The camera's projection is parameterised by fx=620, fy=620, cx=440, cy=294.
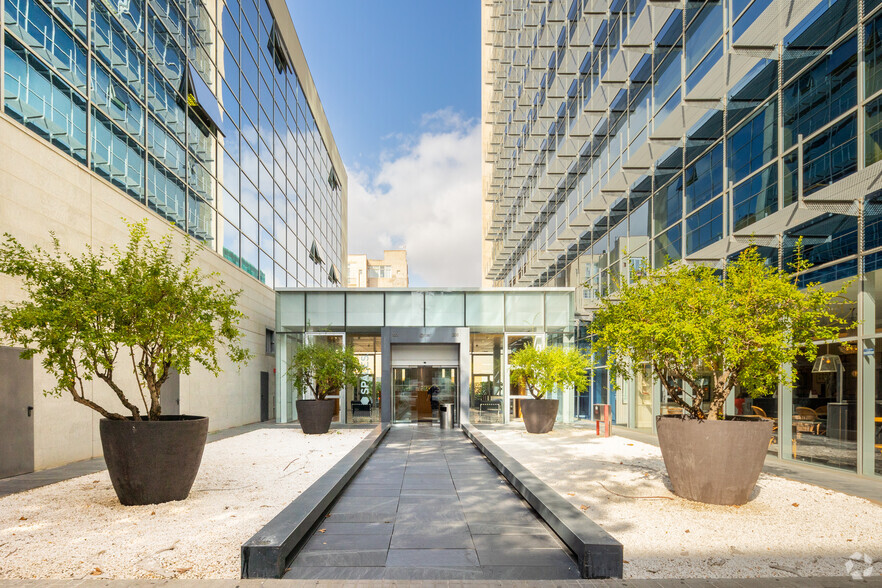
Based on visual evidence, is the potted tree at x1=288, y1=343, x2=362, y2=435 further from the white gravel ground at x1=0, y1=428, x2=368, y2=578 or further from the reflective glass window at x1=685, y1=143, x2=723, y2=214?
the reflective glass window at x1=685, y1=143, x2=723, y2=214

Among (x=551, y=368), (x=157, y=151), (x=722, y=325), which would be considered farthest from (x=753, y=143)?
(x=157, y=151)

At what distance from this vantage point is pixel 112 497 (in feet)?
29.5

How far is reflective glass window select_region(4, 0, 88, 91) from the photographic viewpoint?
39.9 feet

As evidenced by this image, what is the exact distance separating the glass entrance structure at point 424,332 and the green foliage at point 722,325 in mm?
16057

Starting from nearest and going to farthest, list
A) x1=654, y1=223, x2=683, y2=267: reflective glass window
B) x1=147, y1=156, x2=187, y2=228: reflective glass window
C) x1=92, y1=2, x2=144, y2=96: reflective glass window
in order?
x1=92, y1=2, x2=144, y2=96: reflective glass window → x1=147, y1=156, x2=187, y2=228: reflective glass window → x1=654, y1=223, x2=683, y2=267: reflective glass window

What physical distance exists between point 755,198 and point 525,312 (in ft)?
40.8

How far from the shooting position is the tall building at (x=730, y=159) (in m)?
11.7

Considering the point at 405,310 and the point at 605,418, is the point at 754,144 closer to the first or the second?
the point at 605,418

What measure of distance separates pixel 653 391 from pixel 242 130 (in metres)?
19.5

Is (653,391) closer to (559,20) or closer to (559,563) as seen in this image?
(559,563)

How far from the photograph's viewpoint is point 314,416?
19.5m

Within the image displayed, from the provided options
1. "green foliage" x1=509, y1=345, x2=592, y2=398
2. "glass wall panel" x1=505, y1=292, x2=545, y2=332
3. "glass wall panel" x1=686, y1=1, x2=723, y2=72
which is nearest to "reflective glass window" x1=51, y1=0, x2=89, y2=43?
"green foliage" x1=509, y1=345, x2=592, y2=398

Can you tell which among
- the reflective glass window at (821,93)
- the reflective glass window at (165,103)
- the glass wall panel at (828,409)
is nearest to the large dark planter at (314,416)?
the reflective glass window at (165,103)

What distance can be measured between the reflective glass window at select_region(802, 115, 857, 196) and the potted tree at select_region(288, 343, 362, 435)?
46.2ft
